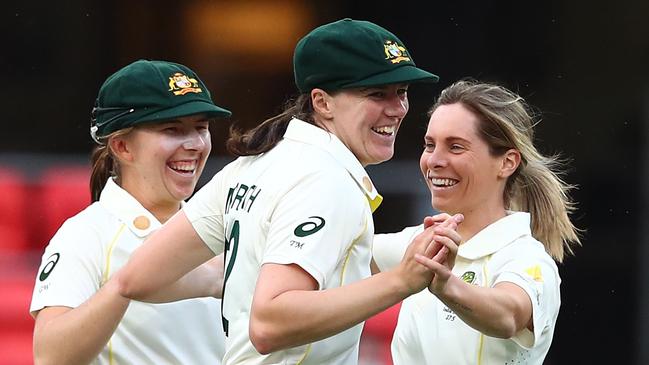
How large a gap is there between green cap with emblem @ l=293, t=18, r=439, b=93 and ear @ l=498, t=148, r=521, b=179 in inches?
24.0

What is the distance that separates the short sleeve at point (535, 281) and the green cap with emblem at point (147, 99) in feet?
2.74

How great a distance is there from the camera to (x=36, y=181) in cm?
661

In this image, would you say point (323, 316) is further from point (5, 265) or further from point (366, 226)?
point (5, 265)

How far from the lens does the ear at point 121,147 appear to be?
374 centimetres

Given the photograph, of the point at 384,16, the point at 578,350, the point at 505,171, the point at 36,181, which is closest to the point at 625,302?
the point at 578,350

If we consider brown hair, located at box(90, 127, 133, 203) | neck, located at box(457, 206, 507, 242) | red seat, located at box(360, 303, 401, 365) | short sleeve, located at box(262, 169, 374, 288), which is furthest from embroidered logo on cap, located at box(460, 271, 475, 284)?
red seat, located at box(360, 303, 401, 365)

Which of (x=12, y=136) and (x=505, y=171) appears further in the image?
(x=12, y=136)

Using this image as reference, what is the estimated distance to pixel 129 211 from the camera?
369 centimetres

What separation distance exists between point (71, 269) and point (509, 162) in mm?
1124

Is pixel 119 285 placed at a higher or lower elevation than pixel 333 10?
higher

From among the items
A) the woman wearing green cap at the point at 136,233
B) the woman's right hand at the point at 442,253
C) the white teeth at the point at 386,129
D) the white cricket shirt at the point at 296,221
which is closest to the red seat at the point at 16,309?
the woman wearing green cap at the point at 136,233

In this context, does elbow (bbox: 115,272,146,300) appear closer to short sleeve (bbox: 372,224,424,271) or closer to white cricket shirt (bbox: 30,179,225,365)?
white cricket shirt (bbox: 30,179,225,365)

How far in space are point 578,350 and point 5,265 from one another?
270 centimetres

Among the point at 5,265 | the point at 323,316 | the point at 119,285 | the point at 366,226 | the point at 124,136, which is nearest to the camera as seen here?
the point at 323,316
